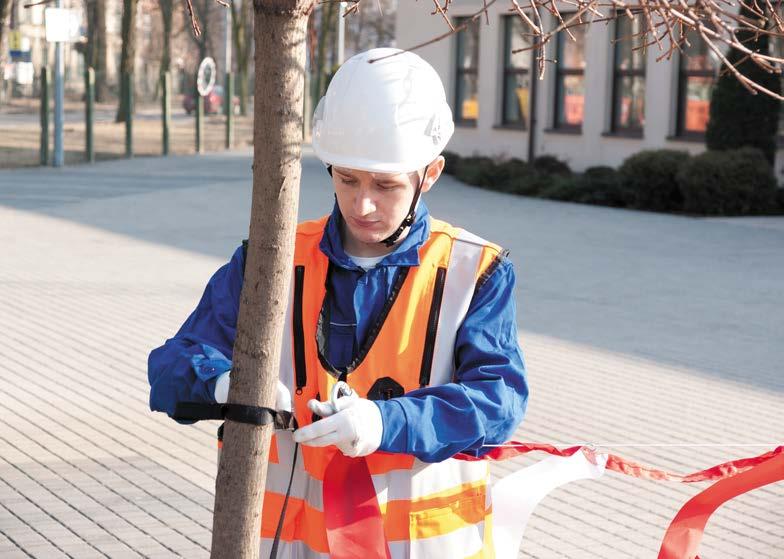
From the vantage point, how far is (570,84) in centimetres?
2388

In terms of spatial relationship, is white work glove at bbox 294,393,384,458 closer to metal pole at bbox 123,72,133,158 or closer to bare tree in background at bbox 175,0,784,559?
bare tree in background at bbox 175,0,784,559

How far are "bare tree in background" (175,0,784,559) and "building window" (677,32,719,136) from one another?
19225 mm

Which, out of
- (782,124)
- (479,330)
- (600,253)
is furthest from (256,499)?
(782,124)

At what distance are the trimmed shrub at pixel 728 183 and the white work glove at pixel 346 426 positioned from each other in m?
16.4

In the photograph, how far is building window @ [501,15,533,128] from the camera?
24641 mm

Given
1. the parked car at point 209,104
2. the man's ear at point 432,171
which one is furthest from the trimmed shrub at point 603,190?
the parked car at point 209,104

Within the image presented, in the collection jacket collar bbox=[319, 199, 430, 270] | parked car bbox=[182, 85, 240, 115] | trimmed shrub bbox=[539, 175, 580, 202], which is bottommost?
trimmed shrub bbox=[539, 175, 580, 202]

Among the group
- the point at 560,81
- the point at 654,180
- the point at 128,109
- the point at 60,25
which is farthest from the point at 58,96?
the point at 654,180

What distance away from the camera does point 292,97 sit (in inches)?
90.6

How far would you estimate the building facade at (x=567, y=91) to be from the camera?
21422 mm

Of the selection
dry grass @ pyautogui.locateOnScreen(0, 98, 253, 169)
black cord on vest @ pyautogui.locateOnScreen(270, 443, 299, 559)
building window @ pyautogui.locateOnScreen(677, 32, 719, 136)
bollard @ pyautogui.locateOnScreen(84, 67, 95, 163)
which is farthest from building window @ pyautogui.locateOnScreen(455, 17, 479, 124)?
black cord on vest @ pyautogui.locateOnScreen(270, 443, 299, 559)

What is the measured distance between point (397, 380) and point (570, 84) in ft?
71.4

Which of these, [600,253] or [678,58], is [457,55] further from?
[600,253]

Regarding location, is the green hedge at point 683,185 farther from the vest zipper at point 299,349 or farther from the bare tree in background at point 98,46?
the bare tree in background at point 98,46
